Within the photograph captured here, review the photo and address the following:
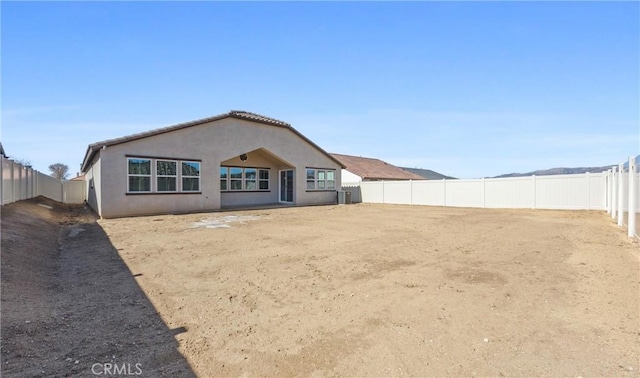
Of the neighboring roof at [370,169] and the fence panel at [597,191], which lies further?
the neighboring roof at [370,169]

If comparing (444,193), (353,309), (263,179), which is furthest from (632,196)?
(263,179)

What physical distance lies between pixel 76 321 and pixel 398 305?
3811mm

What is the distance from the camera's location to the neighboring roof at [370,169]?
35.1 m

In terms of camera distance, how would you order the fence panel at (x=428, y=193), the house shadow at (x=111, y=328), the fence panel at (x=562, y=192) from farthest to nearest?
1. the fence panel at (x=428, y=193)
2. the fence panel at (x=562, y=192)
3. the house shadow at (x=111, y=328)

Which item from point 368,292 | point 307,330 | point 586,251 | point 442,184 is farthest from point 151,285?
point 442,184

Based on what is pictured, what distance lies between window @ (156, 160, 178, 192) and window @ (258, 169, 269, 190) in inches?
260

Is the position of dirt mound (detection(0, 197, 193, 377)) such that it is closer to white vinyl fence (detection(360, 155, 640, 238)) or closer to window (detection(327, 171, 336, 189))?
white vinyl fence (detection(360, 155, 640, 238))

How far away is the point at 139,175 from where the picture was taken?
598 inches

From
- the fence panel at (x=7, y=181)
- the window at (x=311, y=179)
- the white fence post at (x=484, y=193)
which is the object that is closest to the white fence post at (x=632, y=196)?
the white fence post at (x=484, y=193)

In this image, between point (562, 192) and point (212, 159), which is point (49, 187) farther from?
point (562, 192)

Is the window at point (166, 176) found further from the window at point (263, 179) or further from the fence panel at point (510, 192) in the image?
the fence panel at point (510, 192)

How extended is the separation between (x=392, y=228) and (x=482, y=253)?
4.26m

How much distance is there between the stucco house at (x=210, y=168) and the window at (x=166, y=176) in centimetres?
4

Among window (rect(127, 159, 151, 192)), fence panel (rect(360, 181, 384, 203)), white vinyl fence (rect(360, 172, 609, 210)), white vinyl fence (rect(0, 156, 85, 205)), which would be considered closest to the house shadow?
window (rect(127, 159, 151, 192))
